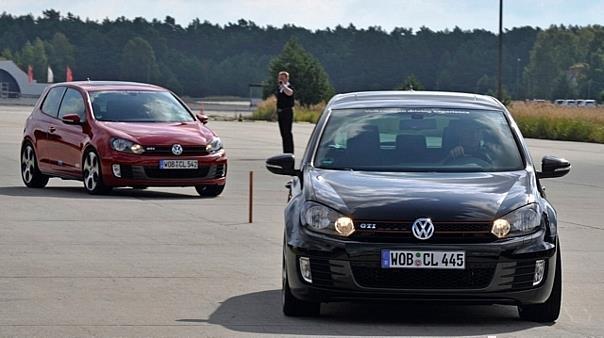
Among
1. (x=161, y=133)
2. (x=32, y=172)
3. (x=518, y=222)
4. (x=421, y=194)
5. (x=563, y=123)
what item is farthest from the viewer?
(x=563, y=123)

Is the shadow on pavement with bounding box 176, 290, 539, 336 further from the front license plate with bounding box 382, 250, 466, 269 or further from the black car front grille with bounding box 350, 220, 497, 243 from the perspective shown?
the black car front grille with bounding box 350, 220, 497, 243

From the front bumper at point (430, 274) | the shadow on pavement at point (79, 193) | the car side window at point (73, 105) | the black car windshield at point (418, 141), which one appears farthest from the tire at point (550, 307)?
the car side window at point (73, 105)

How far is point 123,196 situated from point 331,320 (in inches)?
403

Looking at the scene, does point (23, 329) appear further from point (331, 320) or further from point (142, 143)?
point (142, 143)

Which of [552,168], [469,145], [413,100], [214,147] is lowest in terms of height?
[214,147]

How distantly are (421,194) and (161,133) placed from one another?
33.9ft

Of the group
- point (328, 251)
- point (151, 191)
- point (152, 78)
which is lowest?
point (152, 78)

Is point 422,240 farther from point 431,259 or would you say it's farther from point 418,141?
point 418,141

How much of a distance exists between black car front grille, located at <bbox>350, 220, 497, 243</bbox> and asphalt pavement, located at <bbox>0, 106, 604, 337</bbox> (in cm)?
51

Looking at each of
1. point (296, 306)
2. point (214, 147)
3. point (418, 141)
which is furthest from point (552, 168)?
point (214, 147)

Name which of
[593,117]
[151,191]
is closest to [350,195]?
[151,191]

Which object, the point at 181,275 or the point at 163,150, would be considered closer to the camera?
the point at 181,275

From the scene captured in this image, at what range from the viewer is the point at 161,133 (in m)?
18.9

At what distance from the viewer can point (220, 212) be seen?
16.9m
